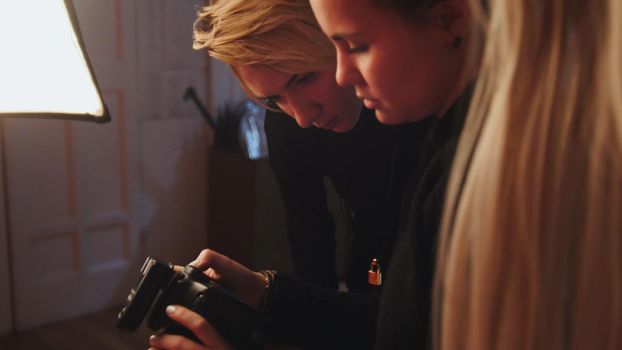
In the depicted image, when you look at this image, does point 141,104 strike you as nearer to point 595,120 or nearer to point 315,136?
point 315,136

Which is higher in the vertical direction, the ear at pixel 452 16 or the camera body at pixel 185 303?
the ear at pixel 452 16

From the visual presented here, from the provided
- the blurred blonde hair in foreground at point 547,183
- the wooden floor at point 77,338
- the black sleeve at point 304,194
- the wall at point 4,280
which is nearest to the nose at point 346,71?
the blurred blonde hair in foreground at point 547,183

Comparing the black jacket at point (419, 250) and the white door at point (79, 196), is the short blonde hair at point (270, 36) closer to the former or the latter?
the black jacket at point (419, 250)

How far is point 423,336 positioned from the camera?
26.9 inches

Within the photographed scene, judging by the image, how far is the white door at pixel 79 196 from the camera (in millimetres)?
2572

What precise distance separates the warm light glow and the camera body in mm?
220

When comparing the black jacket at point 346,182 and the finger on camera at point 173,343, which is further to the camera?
the black jacket at point 346,182

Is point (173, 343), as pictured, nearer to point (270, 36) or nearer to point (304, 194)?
point (270, 36)

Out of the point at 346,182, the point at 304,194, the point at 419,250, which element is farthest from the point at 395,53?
the point at 304,194

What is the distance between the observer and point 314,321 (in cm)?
102

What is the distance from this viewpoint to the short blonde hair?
1058 millimetres

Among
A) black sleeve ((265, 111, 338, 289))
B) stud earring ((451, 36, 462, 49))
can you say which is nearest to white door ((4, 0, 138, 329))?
black sleeve ((265, 111, 338, 289))

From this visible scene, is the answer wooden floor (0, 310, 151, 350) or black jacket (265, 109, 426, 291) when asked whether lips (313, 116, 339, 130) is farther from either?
wooden floor (0, 310, 151, 350)

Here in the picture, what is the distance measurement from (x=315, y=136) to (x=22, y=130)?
1538 mm
